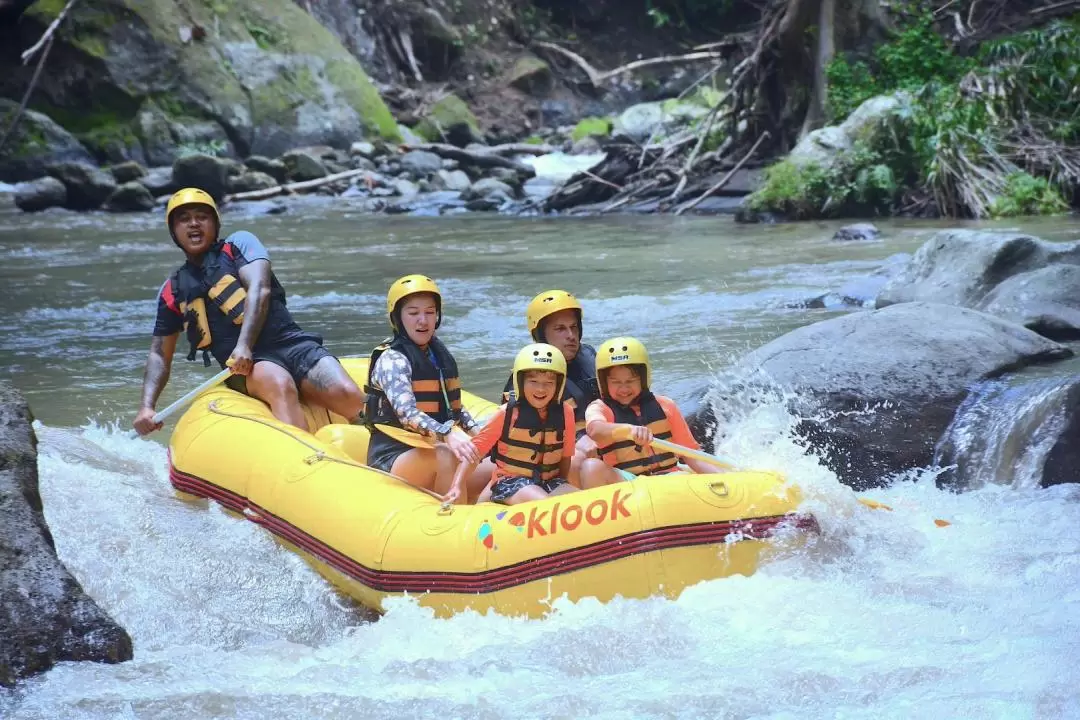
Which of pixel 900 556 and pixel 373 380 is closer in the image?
pixel 900 556

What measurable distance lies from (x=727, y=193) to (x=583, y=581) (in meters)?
13.8

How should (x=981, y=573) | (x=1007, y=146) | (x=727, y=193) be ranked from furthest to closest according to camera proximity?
(x=727, y=193) < (x=1007, y=146) < (x=981, y=573)

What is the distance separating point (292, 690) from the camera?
338cm

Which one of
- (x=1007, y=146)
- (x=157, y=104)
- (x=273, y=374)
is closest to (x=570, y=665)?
(x=273, y=374)

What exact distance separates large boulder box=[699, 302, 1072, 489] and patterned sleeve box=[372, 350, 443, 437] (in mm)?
1662

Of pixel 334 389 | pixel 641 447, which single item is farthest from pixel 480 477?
pixel 334 389

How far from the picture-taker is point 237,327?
18.2 feet

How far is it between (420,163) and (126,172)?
195 inches

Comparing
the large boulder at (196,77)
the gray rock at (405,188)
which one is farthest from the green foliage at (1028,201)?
the large boulder at (196,77)

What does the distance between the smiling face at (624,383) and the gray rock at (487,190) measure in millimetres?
14626

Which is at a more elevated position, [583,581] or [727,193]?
[727,193]

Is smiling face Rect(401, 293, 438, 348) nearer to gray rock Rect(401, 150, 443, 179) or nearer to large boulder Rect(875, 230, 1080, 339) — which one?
large boulder Rect(875, 230, 1080, 339)

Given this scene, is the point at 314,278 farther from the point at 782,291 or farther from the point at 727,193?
the point at 727,193

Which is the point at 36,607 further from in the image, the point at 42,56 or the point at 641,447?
the point at 42,56
